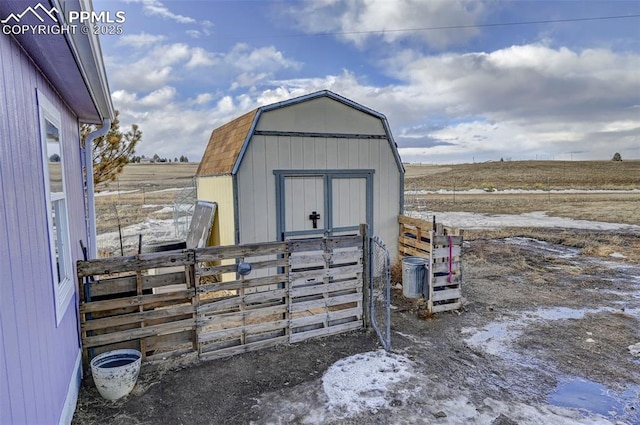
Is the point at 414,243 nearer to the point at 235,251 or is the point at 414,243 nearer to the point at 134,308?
the point at 235,251

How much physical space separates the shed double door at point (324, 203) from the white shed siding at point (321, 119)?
854mm

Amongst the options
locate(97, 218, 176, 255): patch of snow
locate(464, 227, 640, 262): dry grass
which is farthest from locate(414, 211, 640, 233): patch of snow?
locate(97, 218, 176, 255): patch of snow

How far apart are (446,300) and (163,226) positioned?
455 inches

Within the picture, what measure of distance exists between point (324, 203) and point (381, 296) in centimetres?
197

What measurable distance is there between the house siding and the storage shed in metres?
3.40

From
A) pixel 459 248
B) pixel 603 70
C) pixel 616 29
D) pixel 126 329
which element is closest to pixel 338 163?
pixel 459 248

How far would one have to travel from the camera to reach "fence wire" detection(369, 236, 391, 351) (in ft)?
13.9

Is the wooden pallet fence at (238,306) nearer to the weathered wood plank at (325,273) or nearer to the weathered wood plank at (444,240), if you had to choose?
the weathered wood plank at (325,273)

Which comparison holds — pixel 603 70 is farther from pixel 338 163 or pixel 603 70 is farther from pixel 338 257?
pixel 338 257

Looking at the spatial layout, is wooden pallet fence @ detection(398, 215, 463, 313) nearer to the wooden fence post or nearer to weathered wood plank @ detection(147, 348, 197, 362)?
the wooden fence post

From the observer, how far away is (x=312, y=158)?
6590 mm

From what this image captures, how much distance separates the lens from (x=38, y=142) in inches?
100

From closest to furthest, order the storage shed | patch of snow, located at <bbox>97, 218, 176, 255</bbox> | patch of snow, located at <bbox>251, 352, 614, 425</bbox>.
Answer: patch of snow, located at <bbox>251, 352, 614, 425</bbox>, the storage shed, patch of snow, located at <bbox>97, 218, 176, 255</bbox>

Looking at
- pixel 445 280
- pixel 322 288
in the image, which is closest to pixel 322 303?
pixel 322 288
